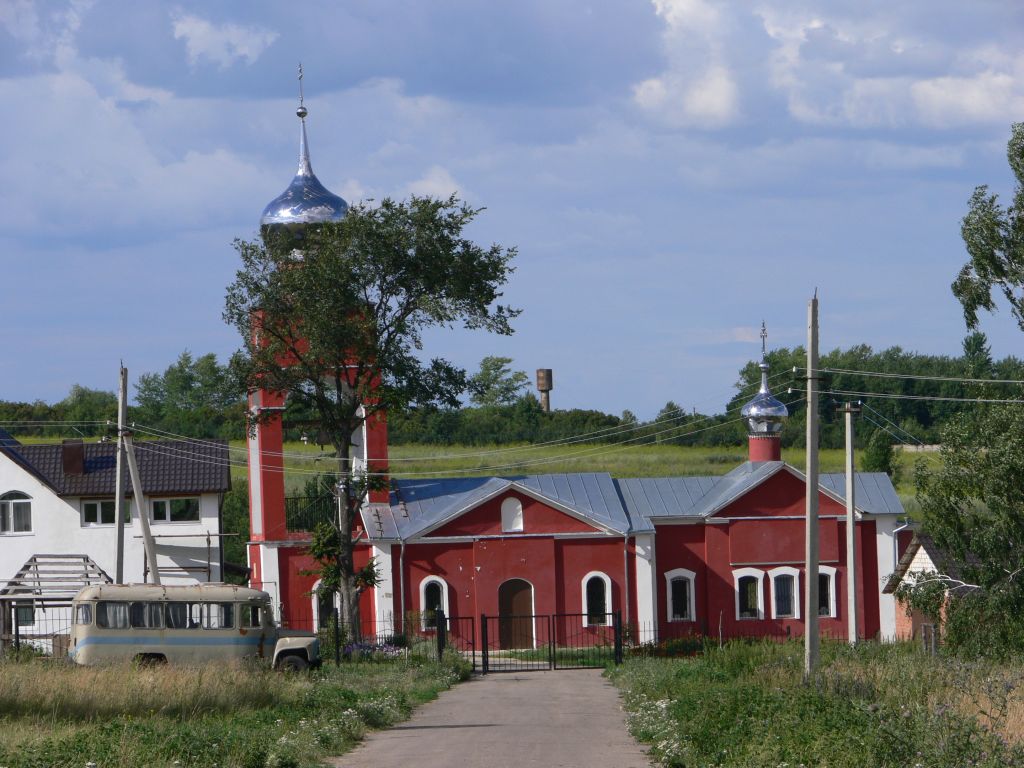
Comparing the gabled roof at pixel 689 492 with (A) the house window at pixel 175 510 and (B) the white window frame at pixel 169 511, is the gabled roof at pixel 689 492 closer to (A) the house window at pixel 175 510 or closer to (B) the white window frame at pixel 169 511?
(B) the white window frame at pixel 169 511

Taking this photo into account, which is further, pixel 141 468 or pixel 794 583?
pixel 141 468

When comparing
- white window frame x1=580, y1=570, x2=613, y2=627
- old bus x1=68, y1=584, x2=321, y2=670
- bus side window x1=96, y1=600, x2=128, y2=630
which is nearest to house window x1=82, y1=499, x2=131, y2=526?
white window frame x1=580, y1=570, x2=613, y2=627

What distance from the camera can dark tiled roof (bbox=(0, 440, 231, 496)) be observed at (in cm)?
4194

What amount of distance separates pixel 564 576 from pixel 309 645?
12.0 metres

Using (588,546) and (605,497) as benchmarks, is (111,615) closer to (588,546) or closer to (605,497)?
(588,546)

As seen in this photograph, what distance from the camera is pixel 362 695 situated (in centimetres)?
2073

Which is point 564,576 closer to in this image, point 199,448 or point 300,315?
point 300,315

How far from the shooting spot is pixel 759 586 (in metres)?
39.6

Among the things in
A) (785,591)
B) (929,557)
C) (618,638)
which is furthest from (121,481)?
(929,557)

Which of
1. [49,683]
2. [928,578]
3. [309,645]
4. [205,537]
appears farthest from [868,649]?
[205,537]

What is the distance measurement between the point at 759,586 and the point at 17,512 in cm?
2218

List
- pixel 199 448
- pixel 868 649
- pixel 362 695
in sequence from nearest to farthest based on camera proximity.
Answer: pixel 362 695, pixel 868 649, pixel 199 448

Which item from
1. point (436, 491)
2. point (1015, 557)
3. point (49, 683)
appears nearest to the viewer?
point (49, 683)

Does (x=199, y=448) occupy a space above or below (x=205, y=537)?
above
